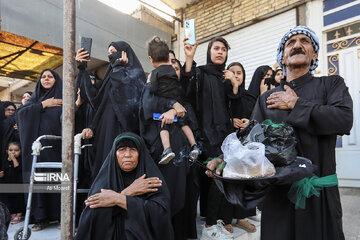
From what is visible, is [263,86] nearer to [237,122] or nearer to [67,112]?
[237,122]

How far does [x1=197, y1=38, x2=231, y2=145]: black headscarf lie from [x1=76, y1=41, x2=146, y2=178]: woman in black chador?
0.76 m

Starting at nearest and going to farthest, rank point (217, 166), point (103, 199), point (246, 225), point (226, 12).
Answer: point (217, 166) < point (103, 199) < point (246, 225) < point (226, 12)

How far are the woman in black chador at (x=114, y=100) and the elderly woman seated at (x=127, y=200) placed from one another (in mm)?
571

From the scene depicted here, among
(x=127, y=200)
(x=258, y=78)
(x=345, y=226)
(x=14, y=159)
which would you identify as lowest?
(x=345, y=226)

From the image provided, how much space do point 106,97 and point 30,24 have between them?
4673 mm

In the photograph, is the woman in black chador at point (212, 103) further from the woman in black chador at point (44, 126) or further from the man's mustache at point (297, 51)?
the woman in black chador at point (44, 126)

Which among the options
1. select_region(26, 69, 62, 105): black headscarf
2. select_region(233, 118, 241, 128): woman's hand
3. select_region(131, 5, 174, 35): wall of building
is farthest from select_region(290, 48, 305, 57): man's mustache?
select_region(131, 5, 174, 35): wall of building

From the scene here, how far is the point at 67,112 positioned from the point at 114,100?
1.30m

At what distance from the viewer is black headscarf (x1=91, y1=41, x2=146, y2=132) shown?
9.13 ft

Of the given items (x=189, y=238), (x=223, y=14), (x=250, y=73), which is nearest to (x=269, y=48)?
(x=250, y=73)

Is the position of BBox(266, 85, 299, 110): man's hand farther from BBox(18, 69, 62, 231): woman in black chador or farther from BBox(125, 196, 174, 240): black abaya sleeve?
BBox(18, 69, 62, 231): woman in black chador

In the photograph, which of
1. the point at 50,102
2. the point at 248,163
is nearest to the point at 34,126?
the point at 50,102

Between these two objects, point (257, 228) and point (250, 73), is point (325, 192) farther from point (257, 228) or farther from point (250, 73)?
point (250, 73)

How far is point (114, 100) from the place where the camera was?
9.15 feet
